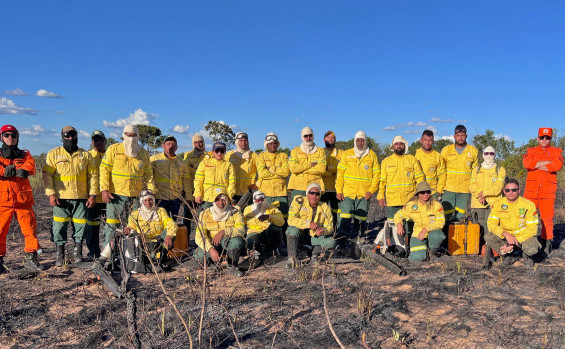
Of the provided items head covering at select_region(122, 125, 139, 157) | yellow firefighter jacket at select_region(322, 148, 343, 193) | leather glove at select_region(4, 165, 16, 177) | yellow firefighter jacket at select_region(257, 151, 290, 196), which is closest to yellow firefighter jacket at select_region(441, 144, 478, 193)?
yellow firefighter jacket at select_region(322, 148, 343, 193)

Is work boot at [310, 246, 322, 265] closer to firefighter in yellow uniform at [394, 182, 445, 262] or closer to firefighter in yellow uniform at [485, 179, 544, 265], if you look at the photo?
firefighter in yellow uniform at [394, 182, 445, 262]

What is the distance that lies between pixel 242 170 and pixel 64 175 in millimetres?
2766

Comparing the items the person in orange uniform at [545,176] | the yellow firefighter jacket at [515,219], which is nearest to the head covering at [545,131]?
the person in orange uniform at [545,176]

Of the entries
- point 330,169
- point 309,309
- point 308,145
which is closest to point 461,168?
point 330,169

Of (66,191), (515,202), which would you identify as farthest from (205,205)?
(515,202)

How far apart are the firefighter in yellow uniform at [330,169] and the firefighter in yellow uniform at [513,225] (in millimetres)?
2626

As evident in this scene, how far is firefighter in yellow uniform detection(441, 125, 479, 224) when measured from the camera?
271 inches

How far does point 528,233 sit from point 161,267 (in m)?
5.23

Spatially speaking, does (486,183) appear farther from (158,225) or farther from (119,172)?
(119,172)

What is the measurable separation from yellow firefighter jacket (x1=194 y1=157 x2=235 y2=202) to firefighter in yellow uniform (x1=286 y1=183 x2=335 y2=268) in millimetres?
1130

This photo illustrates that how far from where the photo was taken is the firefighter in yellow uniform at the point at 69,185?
6.05 meters

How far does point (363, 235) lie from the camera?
28.0ft

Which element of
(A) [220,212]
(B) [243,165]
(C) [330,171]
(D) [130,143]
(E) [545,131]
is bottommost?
(A) [220,212]

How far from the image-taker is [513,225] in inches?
235
